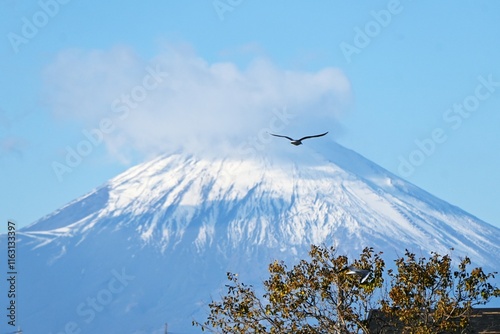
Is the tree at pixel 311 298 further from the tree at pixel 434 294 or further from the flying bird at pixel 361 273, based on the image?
the tree at pixel 434 294

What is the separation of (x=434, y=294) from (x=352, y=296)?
2128mm

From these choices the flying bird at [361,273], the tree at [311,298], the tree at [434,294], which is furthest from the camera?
the tree at [311,298]

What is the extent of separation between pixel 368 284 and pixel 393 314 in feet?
3.25

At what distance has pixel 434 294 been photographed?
34375 millimetres

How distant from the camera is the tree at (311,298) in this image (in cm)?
3431

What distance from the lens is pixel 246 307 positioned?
35250 mm

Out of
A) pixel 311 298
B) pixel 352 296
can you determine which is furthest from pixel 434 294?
pixel 311 298

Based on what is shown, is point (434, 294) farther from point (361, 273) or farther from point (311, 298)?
point (311, 298)

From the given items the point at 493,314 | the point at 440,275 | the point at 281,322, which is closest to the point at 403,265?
the point at 440,275

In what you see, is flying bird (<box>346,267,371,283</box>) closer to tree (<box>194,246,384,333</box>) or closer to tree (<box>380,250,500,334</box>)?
tree (<box>194,246,384,333</box>)

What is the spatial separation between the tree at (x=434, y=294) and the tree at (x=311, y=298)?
0.71 meters

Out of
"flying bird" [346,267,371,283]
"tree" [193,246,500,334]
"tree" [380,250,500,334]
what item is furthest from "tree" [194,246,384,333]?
"tree" [380,250,500,334]

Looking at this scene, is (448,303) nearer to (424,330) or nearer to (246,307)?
(424,330)

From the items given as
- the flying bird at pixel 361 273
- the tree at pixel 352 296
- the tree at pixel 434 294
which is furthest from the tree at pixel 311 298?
the tree at pixel 434 294
